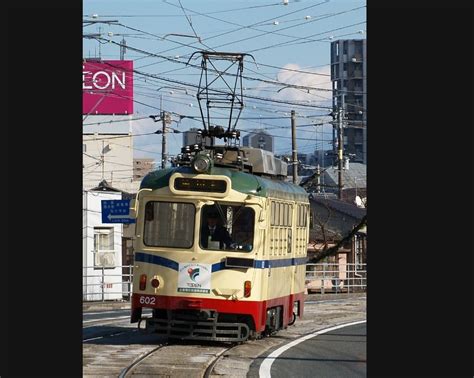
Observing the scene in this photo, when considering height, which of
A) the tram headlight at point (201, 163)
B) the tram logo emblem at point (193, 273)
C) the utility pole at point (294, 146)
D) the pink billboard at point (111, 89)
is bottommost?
the tram logo emblem at point (193, 273)

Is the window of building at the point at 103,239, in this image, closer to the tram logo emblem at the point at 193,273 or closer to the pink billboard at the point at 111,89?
the tram logo emblem at the point at 193,273

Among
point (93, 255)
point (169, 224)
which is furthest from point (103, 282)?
point (169, 224)

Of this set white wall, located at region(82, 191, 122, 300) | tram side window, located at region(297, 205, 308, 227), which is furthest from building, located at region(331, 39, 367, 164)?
tram side window, located at region(297, 205, 308, 227)

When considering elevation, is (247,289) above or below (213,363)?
above

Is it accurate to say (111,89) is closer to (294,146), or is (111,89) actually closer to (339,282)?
(294,146)

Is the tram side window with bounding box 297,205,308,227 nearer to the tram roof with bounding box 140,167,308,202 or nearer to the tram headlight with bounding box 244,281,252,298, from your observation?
the tram roof with bounding box 140,167,308,202

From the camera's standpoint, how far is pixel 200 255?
20219mm

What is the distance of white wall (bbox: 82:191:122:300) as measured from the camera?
39.6m

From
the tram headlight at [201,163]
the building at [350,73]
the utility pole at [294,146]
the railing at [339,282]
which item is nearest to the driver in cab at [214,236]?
the tram headlight at [201,163]

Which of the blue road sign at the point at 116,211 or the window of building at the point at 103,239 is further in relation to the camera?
the window of building at the point at 103,239

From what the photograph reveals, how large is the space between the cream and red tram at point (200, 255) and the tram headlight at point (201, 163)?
0.02m

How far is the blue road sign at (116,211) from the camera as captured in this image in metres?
36.9

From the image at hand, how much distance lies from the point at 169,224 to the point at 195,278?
1.07m
